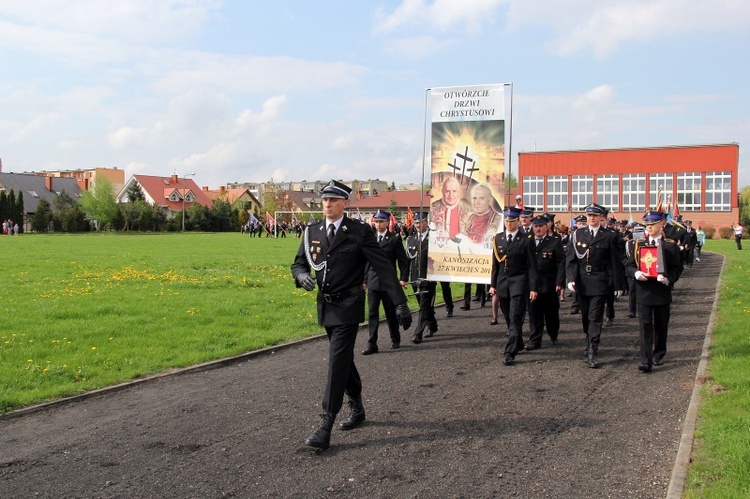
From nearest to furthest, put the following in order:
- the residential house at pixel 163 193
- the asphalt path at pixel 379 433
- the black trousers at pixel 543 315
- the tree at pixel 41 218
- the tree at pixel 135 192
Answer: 1. the asphalt path at pixel 379 433
2. the black trousers at pixel 543 315
3. the tree at pixel 41 218
4. the tree at pixel 135 192
5. the residential house at pixel 163 193

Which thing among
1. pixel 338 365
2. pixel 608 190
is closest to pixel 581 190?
pixel 608 190

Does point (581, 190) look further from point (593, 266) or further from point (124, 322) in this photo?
point (124, 322)

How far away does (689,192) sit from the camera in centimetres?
7881

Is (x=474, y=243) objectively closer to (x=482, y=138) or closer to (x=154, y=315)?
(x=482, y=138)

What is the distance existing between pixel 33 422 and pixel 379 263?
12.1 ft

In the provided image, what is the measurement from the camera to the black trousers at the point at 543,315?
420 inches

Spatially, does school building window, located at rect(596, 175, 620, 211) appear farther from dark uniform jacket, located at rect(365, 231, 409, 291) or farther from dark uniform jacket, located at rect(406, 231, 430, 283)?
dark uniform jacket, located at rect(365, 231, 409, 291)

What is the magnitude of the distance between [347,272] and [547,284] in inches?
228

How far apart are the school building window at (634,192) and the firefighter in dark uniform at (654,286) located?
75713 millimetres

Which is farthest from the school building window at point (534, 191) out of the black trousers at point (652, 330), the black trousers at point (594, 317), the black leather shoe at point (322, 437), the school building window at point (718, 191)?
the black leather shoe at point (322, 437)

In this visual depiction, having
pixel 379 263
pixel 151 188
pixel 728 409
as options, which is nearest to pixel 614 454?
pixel 728 409

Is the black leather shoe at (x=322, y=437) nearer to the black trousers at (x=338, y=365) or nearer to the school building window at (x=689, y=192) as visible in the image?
the black trousers at (x=338, y=365)

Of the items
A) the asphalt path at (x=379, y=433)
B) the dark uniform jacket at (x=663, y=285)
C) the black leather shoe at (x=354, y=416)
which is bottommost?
the asphalt path at (x=379, y=433)

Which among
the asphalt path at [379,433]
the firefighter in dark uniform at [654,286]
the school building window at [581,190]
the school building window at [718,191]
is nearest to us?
the asphalt path at [379,433]
